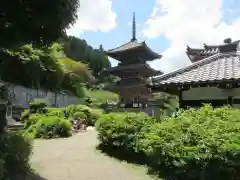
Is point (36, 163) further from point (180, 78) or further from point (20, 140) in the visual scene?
point (180, 78)

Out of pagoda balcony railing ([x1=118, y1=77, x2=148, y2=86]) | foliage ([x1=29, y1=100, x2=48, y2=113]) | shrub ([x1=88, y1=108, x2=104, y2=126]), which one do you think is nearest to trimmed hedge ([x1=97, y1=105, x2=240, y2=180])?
shrub ([x1=88, y1=108, x2=104, y2=126])

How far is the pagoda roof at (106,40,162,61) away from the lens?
38.3 metres

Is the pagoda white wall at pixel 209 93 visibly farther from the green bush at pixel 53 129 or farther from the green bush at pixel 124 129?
the green bush at pixel 53 129

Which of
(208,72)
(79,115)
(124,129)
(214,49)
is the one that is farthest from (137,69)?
(208,72)

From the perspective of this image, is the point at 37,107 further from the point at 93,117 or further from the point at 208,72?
the point at 208,72

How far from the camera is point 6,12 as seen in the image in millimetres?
4723

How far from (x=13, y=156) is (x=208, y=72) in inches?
258

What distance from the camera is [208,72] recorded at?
10008 mm

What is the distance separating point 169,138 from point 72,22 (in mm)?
3561

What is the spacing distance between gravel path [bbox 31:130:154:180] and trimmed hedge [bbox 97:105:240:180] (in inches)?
57.2

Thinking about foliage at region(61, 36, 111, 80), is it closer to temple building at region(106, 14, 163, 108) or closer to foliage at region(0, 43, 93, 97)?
temple building at region(106, 14, 163, 108)

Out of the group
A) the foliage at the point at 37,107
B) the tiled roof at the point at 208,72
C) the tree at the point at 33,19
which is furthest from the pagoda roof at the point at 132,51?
the tree at the point at 33,19

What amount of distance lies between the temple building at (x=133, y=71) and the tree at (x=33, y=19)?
32.9m

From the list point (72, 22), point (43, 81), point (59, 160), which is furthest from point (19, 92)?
point (72, 22)
